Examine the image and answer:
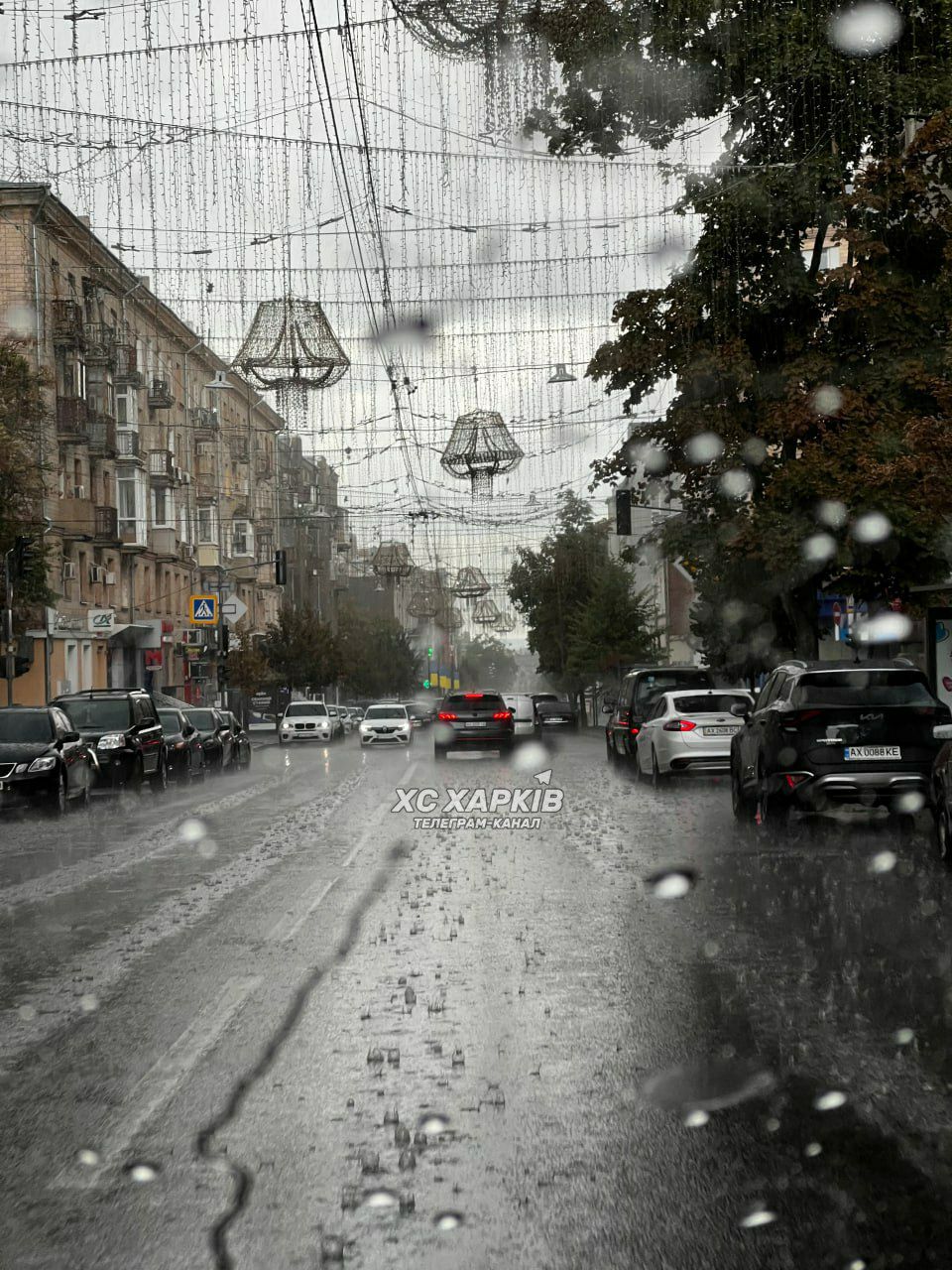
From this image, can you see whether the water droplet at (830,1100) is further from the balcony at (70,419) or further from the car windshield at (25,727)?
the balcony at (70,419)

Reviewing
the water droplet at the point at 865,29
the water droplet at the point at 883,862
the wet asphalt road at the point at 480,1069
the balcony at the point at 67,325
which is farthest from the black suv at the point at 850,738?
the balcony at the point at 67,325

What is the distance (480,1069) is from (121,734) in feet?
76.0

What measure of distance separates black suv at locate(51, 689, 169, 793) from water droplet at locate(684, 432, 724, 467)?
37.6 ft

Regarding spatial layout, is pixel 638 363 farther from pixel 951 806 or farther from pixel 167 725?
pixel 951 806

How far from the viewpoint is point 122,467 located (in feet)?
197

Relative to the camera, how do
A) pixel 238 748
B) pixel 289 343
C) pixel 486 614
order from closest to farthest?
pixel 289 343 < pixel 238 748 < pixel 486 614

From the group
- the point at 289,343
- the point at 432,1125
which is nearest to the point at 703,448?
the point at 289,343

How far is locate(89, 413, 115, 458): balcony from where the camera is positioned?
54.4 metres

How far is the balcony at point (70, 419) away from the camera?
51.4 meters

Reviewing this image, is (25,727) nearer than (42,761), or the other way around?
(42,761)

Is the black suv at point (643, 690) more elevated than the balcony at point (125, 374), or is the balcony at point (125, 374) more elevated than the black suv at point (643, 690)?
the balcony at point (125, 374)

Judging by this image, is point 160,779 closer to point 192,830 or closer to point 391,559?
point 192,830

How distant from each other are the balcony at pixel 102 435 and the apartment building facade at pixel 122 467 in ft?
0.23

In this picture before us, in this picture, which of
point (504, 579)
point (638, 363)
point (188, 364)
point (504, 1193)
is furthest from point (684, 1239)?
point (504, 579)
